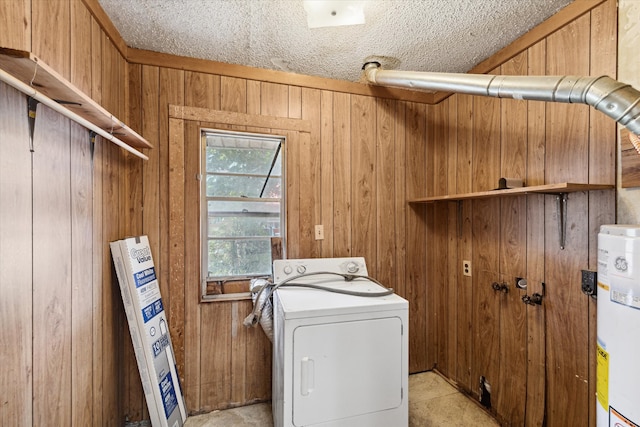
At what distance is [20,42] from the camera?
97 cm

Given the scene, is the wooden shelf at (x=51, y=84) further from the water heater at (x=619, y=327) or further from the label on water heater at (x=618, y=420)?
the label on water heater at (x=618, y=420)

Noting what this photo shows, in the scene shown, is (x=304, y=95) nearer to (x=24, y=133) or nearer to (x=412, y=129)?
(x=412, y=129)

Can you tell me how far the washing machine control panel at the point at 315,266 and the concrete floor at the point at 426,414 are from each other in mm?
946

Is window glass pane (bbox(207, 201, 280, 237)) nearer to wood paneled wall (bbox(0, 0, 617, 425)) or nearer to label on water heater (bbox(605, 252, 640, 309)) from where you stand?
wood paneled wall (bbox(0, 0, 617, 425))

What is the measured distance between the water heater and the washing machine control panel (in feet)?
4.31

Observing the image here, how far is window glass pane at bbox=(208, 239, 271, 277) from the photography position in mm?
2045

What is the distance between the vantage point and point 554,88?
4.02ft

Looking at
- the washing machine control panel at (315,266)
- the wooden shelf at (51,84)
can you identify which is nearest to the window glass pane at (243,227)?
the washing machine control panel at (315,266)

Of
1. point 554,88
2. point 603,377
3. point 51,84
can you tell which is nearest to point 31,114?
point 51,84

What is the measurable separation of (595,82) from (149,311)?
2.52 metres

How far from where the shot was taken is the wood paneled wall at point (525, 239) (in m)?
1.37

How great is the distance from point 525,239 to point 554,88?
2.89ft

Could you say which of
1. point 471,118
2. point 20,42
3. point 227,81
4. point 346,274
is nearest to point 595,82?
point 471,118

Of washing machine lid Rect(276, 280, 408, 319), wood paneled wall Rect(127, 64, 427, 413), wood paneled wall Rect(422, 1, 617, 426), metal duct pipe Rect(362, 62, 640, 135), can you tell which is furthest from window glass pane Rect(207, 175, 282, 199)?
wood paneled wall Rect(422, 1, 617, 426)
